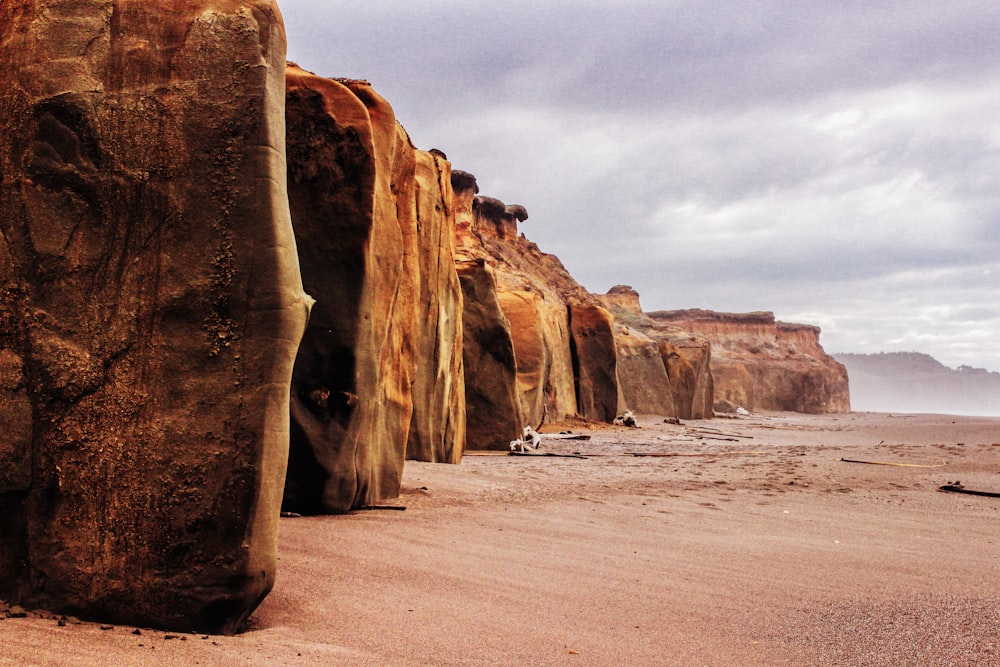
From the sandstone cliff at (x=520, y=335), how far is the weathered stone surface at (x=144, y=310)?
882 cm

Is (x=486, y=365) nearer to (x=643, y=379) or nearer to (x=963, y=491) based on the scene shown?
(x=963, y=491)

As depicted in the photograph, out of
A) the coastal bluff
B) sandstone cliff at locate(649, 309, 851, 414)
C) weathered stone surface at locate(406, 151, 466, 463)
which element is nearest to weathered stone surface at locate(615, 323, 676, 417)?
weathered stone surface at locate(406, 151, 466, 463)

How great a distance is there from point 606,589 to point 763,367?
5851cm

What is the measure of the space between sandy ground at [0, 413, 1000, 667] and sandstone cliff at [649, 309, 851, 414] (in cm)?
4994

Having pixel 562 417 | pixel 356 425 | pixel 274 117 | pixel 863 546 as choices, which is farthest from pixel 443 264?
pixel 562 417

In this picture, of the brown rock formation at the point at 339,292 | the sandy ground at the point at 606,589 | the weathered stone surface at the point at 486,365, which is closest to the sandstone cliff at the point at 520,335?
the weathered stone surface at the point at 486,365

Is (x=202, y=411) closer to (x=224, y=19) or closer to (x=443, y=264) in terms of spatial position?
(x=224, y=19)

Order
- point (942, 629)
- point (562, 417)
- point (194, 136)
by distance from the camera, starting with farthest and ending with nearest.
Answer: point (562, 417) < point (942, 629) < point (194, 136)

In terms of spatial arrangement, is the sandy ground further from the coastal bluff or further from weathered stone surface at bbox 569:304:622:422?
weathered stone surface at bbox 569:304:622:422

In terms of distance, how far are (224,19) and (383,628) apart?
1.83m

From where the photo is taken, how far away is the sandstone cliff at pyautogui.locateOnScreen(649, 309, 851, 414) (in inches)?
2196

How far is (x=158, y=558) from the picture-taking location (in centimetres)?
214

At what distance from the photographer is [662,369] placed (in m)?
31.6

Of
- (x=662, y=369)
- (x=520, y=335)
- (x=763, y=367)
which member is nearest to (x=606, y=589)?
(x=520, y=335)
